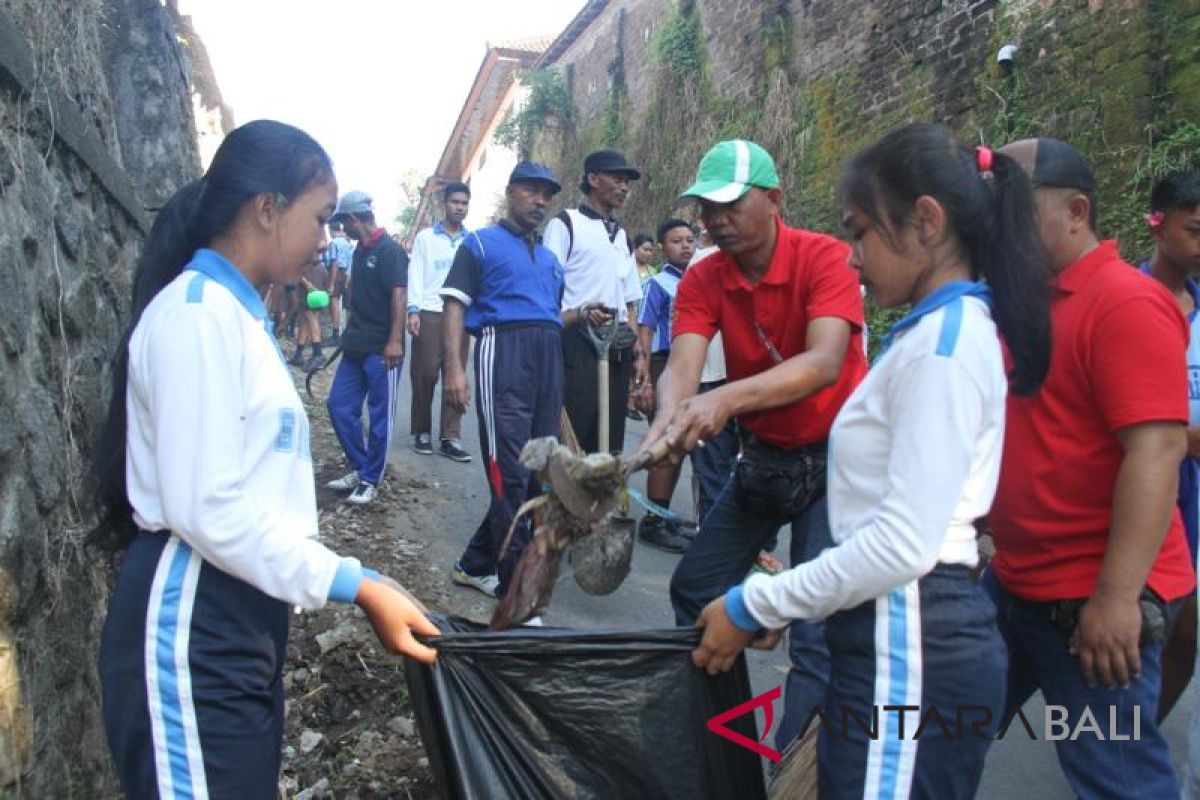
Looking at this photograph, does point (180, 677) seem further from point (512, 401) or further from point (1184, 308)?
point (1184, 308)

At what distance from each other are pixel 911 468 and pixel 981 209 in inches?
21.5

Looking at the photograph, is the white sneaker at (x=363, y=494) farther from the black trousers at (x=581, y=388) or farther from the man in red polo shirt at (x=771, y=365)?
the man in red polo shirt at (x=771, y=365)

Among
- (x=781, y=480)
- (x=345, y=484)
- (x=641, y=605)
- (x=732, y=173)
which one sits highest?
(x=732, y=173)

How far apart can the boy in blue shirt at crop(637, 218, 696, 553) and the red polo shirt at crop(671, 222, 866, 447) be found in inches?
95.4

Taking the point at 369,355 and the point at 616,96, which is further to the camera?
the point at 616,96

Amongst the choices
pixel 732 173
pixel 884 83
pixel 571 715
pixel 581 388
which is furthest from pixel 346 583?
pixel 884 83

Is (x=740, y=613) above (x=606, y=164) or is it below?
below

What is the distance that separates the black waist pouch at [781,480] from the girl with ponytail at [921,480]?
35.2 inches

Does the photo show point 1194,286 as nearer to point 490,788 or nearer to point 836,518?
point 836,518

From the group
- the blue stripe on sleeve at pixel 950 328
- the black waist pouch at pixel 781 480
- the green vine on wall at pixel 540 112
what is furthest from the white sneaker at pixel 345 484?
the green vine on wall at pixel 540 112

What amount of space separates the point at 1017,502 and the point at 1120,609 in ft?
0.97

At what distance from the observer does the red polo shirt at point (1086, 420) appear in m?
1.75

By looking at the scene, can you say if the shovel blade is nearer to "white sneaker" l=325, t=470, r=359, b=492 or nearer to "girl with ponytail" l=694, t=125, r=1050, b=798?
"girl with ponytail" l=694, t=125, r=1050, b=798

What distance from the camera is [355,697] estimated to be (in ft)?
11.0
